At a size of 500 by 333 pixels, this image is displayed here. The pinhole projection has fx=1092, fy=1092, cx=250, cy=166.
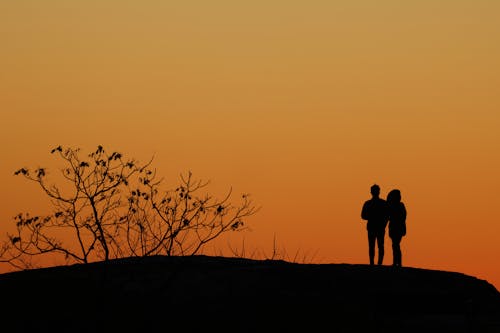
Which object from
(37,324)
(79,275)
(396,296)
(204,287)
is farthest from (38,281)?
(396,296)

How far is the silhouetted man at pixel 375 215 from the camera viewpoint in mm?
27781

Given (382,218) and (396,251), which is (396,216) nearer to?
(382,218)

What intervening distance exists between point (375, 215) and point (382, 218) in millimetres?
197

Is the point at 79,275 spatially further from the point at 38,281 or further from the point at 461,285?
the point at 461,285

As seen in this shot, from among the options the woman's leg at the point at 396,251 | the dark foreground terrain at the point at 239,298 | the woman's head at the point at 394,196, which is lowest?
the dark foreground terrain at the point at 239,298

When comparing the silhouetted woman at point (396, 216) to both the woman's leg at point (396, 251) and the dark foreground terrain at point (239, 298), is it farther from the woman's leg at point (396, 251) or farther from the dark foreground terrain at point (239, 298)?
the dark foreground terrain at point (239, 298)

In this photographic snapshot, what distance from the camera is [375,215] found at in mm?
27812

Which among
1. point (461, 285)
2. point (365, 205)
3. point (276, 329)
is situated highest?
point (365, 205)

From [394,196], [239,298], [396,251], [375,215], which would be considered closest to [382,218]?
[375,215]

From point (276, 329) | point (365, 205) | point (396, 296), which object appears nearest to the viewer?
point (276, 329)

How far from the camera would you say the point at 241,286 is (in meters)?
25.0

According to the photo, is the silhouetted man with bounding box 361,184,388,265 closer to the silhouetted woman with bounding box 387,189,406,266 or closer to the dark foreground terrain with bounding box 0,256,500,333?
the silhouetted woman with bounding box 387,189,406,266

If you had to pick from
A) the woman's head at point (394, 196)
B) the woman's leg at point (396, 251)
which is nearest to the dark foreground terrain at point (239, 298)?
the woman's leg at point (396, 251)

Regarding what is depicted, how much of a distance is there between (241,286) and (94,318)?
3.40m
